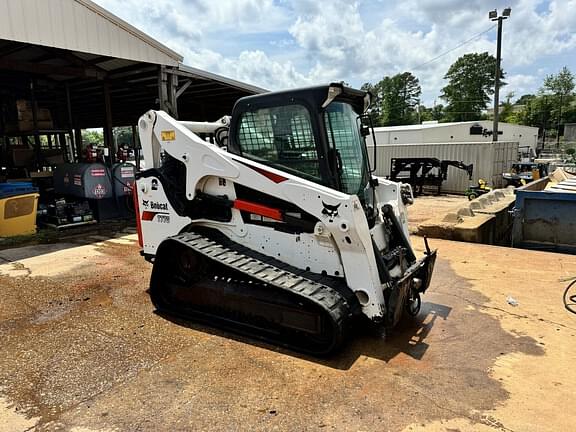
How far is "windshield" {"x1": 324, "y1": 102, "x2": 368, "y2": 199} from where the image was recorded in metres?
3.78

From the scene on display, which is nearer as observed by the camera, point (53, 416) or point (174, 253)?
point (53, 416)

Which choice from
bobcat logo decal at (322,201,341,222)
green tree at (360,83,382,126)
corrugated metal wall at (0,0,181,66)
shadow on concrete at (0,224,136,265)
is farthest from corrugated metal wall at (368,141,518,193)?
bobcat logo decal at (322,201,341,222)

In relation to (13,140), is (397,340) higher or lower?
lower

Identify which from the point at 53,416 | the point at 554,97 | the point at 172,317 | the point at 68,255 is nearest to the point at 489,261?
the point at 172,317

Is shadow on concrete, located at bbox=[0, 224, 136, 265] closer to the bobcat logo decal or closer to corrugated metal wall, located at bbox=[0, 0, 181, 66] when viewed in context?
corrugated metal wall, located at bbox=[0, 0, 181, 66]

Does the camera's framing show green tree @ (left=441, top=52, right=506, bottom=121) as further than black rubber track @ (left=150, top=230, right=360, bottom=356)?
Yes

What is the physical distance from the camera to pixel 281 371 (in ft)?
10.6

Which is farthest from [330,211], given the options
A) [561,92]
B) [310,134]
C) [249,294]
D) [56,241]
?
[561,92]

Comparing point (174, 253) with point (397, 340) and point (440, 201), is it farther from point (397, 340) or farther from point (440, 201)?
point (440, 201)

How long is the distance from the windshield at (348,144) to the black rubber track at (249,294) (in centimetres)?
96

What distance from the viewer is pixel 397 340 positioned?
379 centimetres

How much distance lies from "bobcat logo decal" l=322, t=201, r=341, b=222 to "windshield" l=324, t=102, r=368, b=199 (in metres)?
0.43

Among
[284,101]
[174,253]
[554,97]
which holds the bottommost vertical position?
[174,253]

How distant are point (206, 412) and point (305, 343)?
1.10 metres
